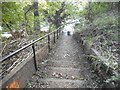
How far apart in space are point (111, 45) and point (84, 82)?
1546mm

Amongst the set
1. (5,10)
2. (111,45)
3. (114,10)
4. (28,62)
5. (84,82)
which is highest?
(114,10)

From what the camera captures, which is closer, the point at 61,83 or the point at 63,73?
the point at 61,83

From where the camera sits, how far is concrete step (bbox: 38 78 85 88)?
5.82 ft

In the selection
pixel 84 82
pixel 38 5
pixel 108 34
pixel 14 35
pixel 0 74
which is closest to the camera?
pixel 0 74

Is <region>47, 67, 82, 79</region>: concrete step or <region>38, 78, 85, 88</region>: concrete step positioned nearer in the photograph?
<region>38, 78, 85, 88</region>: concrete step

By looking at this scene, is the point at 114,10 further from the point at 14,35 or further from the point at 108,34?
the point at 14,35

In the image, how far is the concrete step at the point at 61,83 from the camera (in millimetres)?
1774

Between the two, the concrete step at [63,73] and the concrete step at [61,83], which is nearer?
the concrete step at [61,83]

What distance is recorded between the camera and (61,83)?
184cm

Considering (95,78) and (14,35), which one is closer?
(95,78)

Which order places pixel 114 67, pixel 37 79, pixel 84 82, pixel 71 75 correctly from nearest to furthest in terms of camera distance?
pixel 114 67 < pixel 84 82 < pixel 37 79 < pixel 71 75

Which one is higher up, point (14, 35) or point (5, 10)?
point (5, 10)

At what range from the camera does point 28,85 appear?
179cm

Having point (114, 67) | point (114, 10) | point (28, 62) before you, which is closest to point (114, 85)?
point (114, 67)
